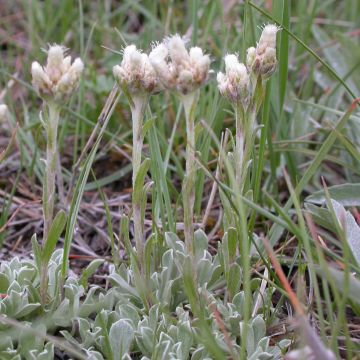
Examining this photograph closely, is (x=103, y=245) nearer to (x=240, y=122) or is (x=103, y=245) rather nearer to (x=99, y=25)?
(x=240, y=122)

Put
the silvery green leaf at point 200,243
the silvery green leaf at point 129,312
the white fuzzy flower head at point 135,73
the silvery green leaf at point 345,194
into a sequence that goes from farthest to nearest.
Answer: the silvery green leaf at point 345,194, the silvery green leaf at point 200,243, the silvery green leaf at point 129,312, the white fuzzy flower head at point 135,73

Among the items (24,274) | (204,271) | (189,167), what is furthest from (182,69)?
(24,274)

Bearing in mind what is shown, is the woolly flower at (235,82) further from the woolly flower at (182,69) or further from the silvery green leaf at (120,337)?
the silvery green leaf at (120,337)

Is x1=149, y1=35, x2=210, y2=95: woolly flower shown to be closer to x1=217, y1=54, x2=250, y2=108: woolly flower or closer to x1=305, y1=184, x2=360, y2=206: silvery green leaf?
x1=217, y1=54, x2=250, y2=108: woolly flower

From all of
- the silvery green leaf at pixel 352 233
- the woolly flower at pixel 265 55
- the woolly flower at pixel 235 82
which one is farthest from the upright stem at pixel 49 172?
the silvery green leaf at pixel 352 233

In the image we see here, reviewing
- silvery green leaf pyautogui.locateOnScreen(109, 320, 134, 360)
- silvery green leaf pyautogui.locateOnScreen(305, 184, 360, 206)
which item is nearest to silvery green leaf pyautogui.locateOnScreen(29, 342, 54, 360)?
silvery green leaf pyautogui.locateOnScreen(109, 320, 134, 360)

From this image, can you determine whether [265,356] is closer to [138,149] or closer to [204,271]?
[204,271]
